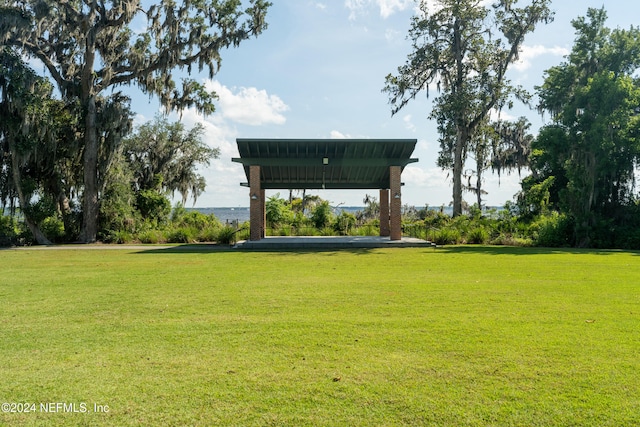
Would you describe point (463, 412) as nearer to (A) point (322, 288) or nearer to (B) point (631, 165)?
(A) point (322, 288)

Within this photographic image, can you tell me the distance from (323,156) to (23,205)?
14.3 m

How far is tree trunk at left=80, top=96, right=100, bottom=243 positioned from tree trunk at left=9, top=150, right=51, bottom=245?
1.75 m

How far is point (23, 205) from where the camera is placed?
21.2 meters

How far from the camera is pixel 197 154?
3441cm

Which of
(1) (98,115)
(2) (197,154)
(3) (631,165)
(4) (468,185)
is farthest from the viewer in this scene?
(4) (468,185)

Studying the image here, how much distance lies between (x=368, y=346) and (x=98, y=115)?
22.5 metres

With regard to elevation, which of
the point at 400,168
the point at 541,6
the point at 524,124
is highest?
the point at 541,6

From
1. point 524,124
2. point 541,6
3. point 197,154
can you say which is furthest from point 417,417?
point 524,124

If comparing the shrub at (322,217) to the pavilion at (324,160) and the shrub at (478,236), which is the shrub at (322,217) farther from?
the shrub at (478,236)

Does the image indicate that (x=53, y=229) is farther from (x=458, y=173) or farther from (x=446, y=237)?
(x=458, y=173)

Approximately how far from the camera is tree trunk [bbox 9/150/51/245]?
20.6 metres

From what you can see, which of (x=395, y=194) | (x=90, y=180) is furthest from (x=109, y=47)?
(x=395, y=194)

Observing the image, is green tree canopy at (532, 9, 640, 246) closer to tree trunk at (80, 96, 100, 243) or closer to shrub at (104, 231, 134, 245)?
shrub at (104, 231, 134, 245)

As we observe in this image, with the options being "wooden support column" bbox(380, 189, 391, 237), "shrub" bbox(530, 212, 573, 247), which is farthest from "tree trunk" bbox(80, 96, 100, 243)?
"shrub" bbox(530, 212, 573, 247)
